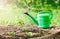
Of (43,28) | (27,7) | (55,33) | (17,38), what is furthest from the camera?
(27,7)

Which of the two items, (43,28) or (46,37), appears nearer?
(46,37)

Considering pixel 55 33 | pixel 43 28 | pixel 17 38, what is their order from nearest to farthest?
1. pixel 17 38
2. pixel 55 33
3. pixel 43 28

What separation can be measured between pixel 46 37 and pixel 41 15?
1.18 m

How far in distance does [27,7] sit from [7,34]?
15.3ft

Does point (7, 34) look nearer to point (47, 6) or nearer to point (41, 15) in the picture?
point (41, 15)

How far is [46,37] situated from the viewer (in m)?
4.35

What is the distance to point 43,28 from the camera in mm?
5414

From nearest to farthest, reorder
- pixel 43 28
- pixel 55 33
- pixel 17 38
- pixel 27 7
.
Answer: pixel 17 38 → pixel 55 33 → pixel 43 28 → pixel 27 7

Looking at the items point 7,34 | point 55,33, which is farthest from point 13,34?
point 55,33

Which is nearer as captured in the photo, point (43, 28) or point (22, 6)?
point (43, 28)

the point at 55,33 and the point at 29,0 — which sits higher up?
the point at 29,0

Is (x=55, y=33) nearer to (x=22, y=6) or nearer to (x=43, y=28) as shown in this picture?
(x=43, y=28)

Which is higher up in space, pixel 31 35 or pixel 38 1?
pixel 38 1

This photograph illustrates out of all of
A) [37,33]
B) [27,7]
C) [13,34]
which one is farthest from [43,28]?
[27,7]
